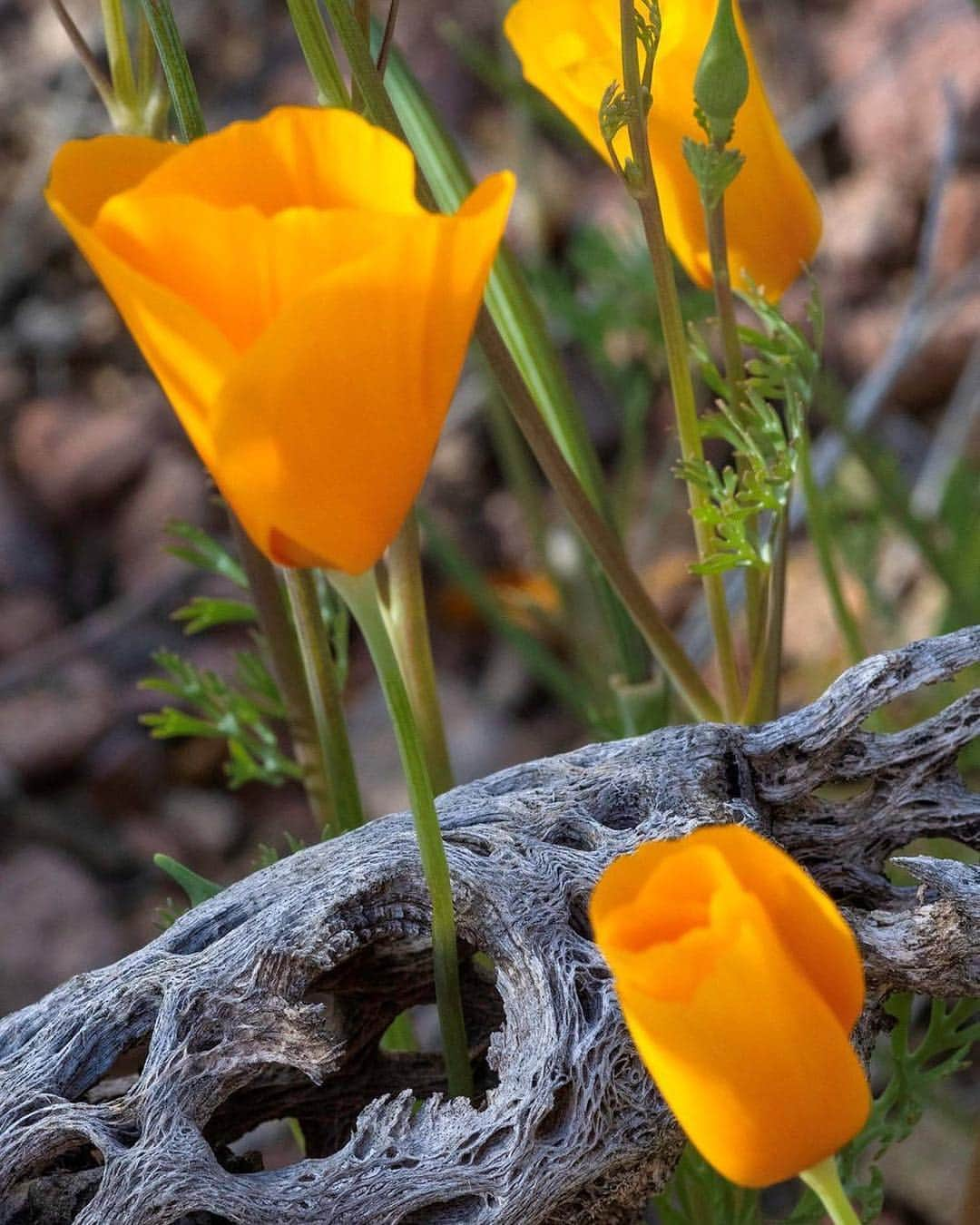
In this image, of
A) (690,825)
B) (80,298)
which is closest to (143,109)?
(690,825)

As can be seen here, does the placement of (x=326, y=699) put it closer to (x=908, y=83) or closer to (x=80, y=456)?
(x=80, y=456)

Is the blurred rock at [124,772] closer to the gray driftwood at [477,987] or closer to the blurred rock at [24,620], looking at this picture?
the blurred rock at [24,620]

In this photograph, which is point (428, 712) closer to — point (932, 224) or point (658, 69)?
point (658, 69)

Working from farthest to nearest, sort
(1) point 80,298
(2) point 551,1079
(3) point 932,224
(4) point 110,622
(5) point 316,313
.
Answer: (1) point 80,298
(4) point 110,622
(3) point 932,224
(2) point 551,1079
(5) point 316,313

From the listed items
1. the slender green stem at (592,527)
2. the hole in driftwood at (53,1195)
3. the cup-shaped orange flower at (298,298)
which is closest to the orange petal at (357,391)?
the cup-shaped orange flower at (298,298)

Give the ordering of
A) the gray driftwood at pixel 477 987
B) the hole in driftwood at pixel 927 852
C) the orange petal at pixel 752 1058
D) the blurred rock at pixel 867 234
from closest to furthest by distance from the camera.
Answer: the orange petal at pixel 752 1058 → the gray driftwood at pixel 477 987 → the hole in driftwood at pixel 927 852 → the blurred rock at pixel 867 234
